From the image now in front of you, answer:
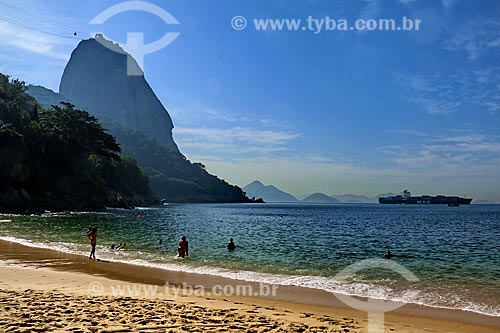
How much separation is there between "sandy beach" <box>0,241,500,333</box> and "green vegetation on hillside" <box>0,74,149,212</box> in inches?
2452

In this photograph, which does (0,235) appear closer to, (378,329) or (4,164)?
(378,329)

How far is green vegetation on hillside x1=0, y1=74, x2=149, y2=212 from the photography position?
72.4 m

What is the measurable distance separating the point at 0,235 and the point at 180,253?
18613 millimetres

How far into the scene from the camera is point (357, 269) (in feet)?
74.1
